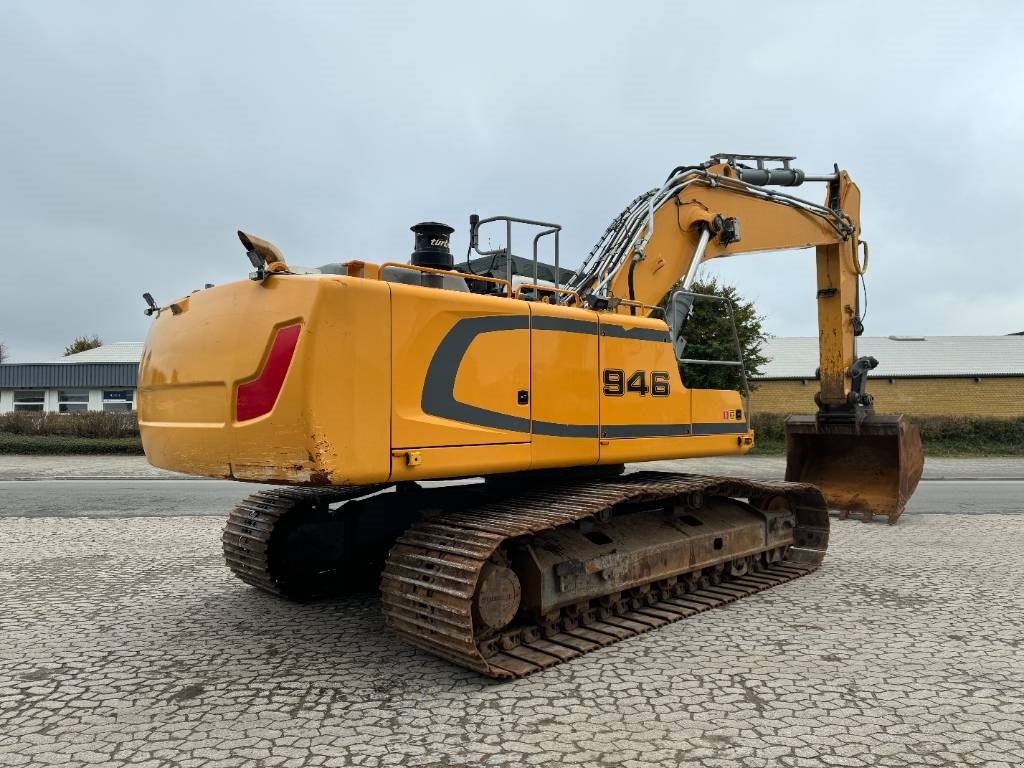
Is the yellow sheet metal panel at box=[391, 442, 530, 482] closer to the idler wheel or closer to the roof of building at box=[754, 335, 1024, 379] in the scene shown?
the idler wheel

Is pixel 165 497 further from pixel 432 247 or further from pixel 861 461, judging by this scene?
pixel 861 461

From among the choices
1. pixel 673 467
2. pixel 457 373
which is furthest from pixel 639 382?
pixel 673 467

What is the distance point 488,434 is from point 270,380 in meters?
1.31

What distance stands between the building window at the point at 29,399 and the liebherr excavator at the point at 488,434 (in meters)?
32.2

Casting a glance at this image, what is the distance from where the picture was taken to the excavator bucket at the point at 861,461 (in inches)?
363

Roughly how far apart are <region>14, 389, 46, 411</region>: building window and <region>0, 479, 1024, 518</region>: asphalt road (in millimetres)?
20507

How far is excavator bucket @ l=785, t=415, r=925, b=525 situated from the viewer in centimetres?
921

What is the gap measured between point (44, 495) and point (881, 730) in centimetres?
1362

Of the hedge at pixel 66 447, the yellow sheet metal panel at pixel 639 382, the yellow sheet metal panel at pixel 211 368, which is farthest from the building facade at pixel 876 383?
the yellow sheet metal panel at pixel 211 368

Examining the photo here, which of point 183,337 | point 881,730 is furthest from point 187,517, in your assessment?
point 881,730

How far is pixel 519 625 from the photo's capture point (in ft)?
16.1

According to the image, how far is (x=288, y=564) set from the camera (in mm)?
6004

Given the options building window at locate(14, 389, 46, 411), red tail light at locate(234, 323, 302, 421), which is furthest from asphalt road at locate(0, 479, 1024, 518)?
building window at locate(14, 389, 46, 411)

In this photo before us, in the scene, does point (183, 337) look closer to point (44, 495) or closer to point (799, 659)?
point (799, 659)
